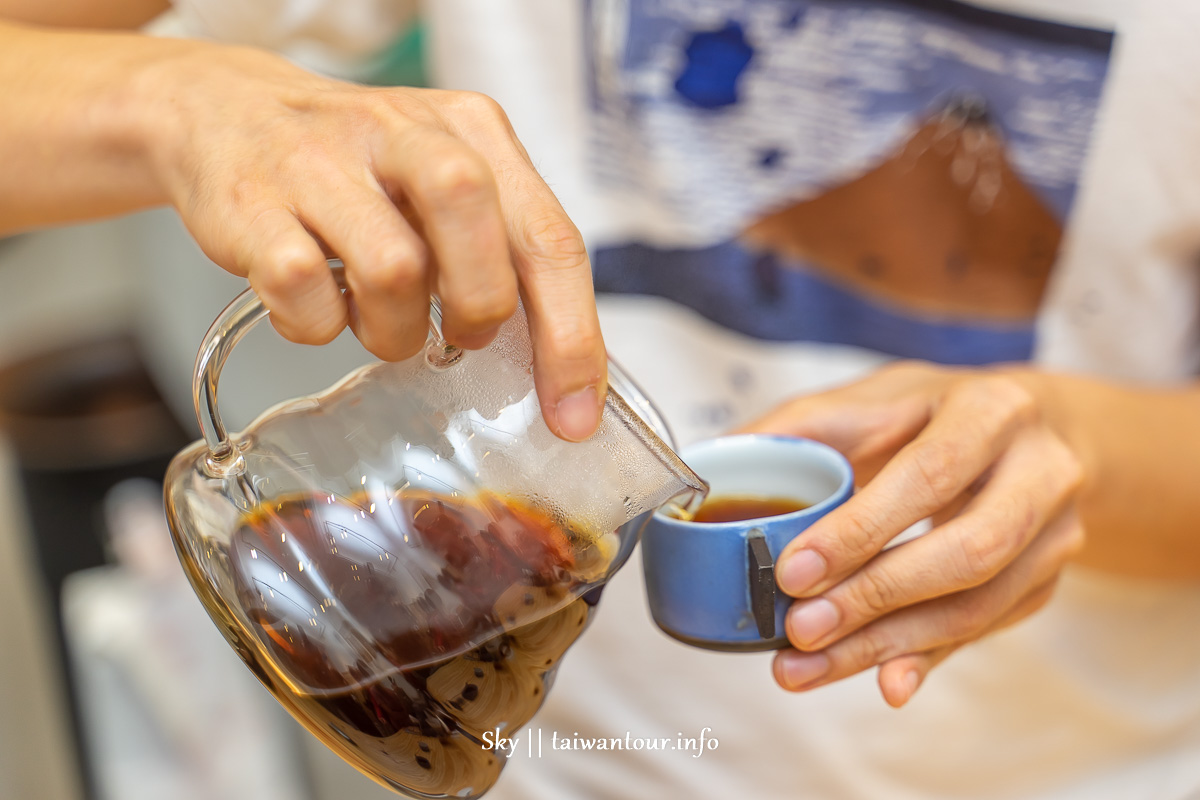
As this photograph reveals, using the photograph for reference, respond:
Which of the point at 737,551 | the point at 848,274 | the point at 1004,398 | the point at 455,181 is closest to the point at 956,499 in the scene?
the point at 1004,398

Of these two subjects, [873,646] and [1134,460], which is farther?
[1134,460]

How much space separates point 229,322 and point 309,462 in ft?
0.25

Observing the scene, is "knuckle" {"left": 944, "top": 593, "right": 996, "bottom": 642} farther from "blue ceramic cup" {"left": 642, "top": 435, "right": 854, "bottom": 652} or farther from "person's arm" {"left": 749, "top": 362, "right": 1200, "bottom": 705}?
"blue ceramic cup" {"left": 642, "top": 435, "right": 854, "bottom": 652}

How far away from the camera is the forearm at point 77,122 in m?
0.51

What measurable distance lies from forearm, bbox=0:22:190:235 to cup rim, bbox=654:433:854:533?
1.10 ft

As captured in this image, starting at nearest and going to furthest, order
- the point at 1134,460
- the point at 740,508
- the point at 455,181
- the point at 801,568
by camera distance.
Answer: the point at 455,181 < the point at 801,568 < the point at 740,508 < the point at 1134,460

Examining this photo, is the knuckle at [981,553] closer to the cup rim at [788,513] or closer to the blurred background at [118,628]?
the cup rim at [788,513]

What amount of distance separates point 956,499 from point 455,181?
0.41 m

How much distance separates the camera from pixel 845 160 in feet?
2.82

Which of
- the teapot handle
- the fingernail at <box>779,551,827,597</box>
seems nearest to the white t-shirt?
the fingernail at <box>779,551,827,597</box>

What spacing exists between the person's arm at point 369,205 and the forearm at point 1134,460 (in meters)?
0.42

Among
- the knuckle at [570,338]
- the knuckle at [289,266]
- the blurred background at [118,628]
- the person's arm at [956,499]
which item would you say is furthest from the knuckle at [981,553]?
the blurred background at [118,628]

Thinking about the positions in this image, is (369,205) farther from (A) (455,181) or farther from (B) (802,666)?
(B) (802,666)

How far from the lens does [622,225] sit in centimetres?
92
